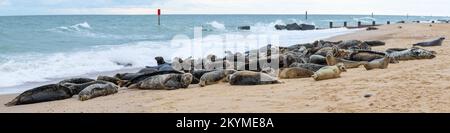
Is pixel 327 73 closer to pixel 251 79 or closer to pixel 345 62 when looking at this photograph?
pixel 251 79

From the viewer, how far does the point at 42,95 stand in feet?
27.1

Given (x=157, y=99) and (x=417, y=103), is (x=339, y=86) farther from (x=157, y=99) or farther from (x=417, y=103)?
(x=157, y=99)

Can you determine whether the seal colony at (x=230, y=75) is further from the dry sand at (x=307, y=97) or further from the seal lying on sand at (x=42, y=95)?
the dry sand at (x=307, y=97)

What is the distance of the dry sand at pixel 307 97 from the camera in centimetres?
570

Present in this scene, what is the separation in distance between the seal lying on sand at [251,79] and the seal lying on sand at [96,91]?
6.67 ft

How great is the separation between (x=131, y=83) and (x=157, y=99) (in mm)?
2116

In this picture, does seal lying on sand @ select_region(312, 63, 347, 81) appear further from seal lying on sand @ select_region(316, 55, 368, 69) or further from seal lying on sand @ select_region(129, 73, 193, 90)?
seal lying on sand @ select_region(129, 73, 193, 90)

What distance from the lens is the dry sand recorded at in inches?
224

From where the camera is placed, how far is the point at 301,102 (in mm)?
6164

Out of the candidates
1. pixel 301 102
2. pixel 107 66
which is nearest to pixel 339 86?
pixel 301 102
